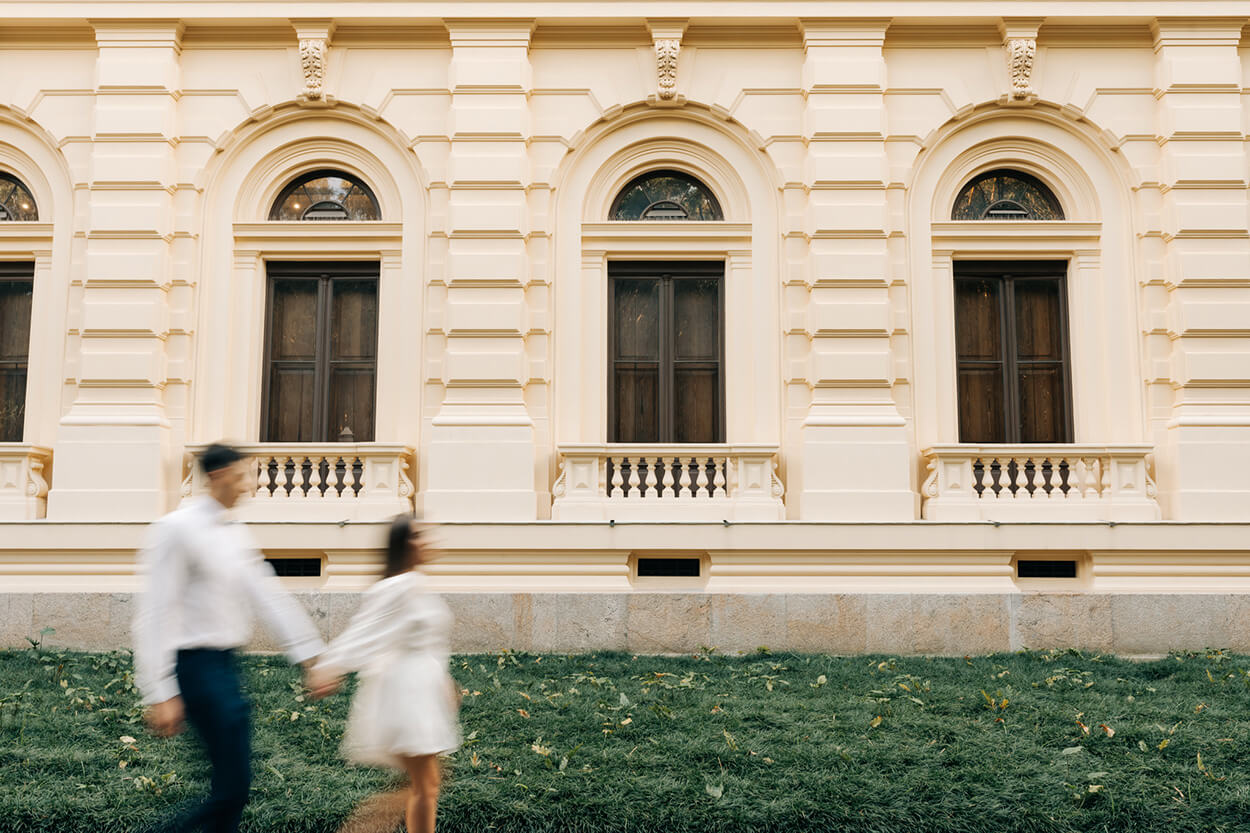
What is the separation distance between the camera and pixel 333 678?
16.1ft

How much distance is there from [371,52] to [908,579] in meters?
9.81

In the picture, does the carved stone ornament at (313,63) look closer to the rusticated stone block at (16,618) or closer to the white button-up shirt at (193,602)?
the rusticated stone block at (16,618)

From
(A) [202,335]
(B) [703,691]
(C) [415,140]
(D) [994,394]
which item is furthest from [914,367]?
(A) [202,335]

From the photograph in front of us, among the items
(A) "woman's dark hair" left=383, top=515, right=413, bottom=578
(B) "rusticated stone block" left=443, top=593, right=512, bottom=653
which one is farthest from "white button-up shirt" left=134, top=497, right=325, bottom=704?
(B) "rusticated stone block" left=443, top=593, right=512, bottom=653

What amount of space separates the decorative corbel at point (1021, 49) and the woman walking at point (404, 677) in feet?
36.9

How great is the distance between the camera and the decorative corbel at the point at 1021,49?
13.3m

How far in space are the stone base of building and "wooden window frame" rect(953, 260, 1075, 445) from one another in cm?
246

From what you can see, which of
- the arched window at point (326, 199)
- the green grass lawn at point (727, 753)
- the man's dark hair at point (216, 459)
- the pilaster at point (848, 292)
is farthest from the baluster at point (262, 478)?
the man's dark hair at point (216, 459)

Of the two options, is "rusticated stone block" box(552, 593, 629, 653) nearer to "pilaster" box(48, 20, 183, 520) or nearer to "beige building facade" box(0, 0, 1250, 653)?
"beige building facade" box(0, 0, 1250, 653)

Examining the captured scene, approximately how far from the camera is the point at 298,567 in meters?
12.8

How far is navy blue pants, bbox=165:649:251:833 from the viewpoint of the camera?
4949mm

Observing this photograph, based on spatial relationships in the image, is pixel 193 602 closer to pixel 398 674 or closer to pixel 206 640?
pixel 206 640

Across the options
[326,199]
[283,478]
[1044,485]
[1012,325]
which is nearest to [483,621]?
[283,478]

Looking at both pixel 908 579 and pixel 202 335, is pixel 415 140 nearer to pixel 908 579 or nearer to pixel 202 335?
pixel 202 335
